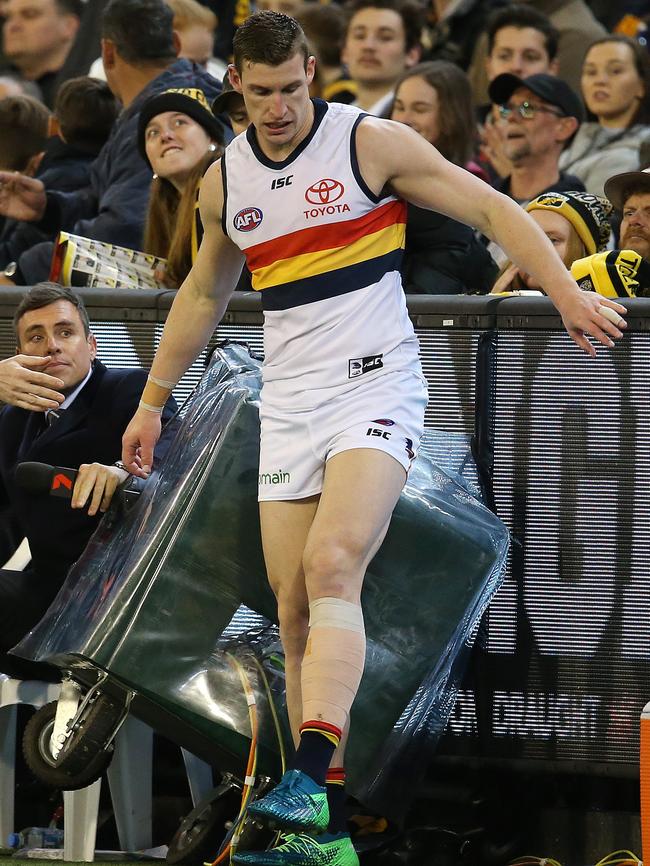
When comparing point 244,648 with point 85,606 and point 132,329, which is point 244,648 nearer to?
point 85,606

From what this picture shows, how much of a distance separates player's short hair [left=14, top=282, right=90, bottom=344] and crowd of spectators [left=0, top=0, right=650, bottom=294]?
2.25 feet

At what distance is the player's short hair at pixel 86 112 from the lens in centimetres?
759

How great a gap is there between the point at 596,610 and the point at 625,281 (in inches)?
43.5

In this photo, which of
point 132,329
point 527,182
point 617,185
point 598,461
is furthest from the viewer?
point 527,182

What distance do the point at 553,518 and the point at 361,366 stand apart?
1.11 m

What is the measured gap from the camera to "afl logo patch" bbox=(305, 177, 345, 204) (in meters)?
4.14

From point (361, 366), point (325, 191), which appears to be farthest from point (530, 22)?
point (361, 366)

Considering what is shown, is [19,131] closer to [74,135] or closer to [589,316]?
[74,135]

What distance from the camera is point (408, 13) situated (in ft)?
28.3

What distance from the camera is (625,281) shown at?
5.11m

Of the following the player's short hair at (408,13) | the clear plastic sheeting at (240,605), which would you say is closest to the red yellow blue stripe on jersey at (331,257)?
the clear plastic sheeting at (240,605)

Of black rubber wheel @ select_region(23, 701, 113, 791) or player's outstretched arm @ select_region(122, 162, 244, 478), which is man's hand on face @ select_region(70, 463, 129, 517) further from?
black rubber wheel @ select_region(23, 701, 113, 791)

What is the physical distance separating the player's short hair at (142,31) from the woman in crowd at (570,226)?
2476 mm

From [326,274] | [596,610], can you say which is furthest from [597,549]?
[326,274]
